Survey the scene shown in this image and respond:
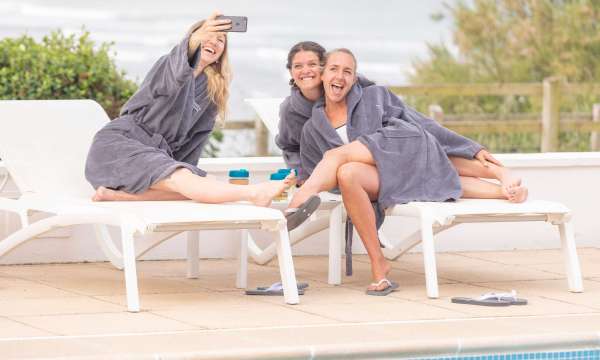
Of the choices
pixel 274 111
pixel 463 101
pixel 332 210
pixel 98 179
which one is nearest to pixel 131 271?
pixel 98 179

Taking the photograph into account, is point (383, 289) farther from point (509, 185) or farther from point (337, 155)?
point (509, 185)

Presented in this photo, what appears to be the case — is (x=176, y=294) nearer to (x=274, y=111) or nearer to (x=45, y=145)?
(x=45, y=145)

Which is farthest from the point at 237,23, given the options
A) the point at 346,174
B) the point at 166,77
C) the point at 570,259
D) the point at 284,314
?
the point at 570,259

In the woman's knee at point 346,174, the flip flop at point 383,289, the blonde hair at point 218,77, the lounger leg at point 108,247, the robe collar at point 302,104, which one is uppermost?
the blonde hair at point 218,77

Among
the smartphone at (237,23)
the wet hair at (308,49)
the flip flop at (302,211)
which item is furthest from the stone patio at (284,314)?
the smartphone at (237,23)

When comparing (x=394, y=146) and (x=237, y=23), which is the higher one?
(x=237, y=23)

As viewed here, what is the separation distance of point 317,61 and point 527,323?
1.77 meters

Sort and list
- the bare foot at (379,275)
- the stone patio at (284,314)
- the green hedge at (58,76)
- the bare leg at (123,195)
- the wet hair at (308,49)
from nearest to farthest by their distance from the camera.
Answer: the stone patio at (284,314), the bare foot at (379,275), the bare leg at (123,195), the wet hair at (308,49), the green hedge at (58,76)

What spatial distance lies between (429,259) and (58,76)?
389 centimetres

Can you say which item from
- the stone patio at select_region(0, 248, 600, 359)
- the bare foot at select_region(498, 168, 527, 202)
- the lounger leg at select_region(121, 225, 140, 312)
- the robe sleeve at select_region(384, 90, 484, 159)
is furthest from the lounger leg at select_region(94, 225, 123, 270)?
the bare foot at select_region(498, 168, 527, 202)

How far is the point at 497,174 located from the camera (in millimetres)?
5809

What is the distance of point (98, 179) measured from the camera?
18.3ft

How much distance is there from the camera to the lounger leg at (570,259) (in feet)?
18.2

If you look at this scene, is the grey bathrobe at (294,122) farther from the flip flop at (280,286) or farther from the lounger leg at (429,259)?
the lounger leg at (429,259)
